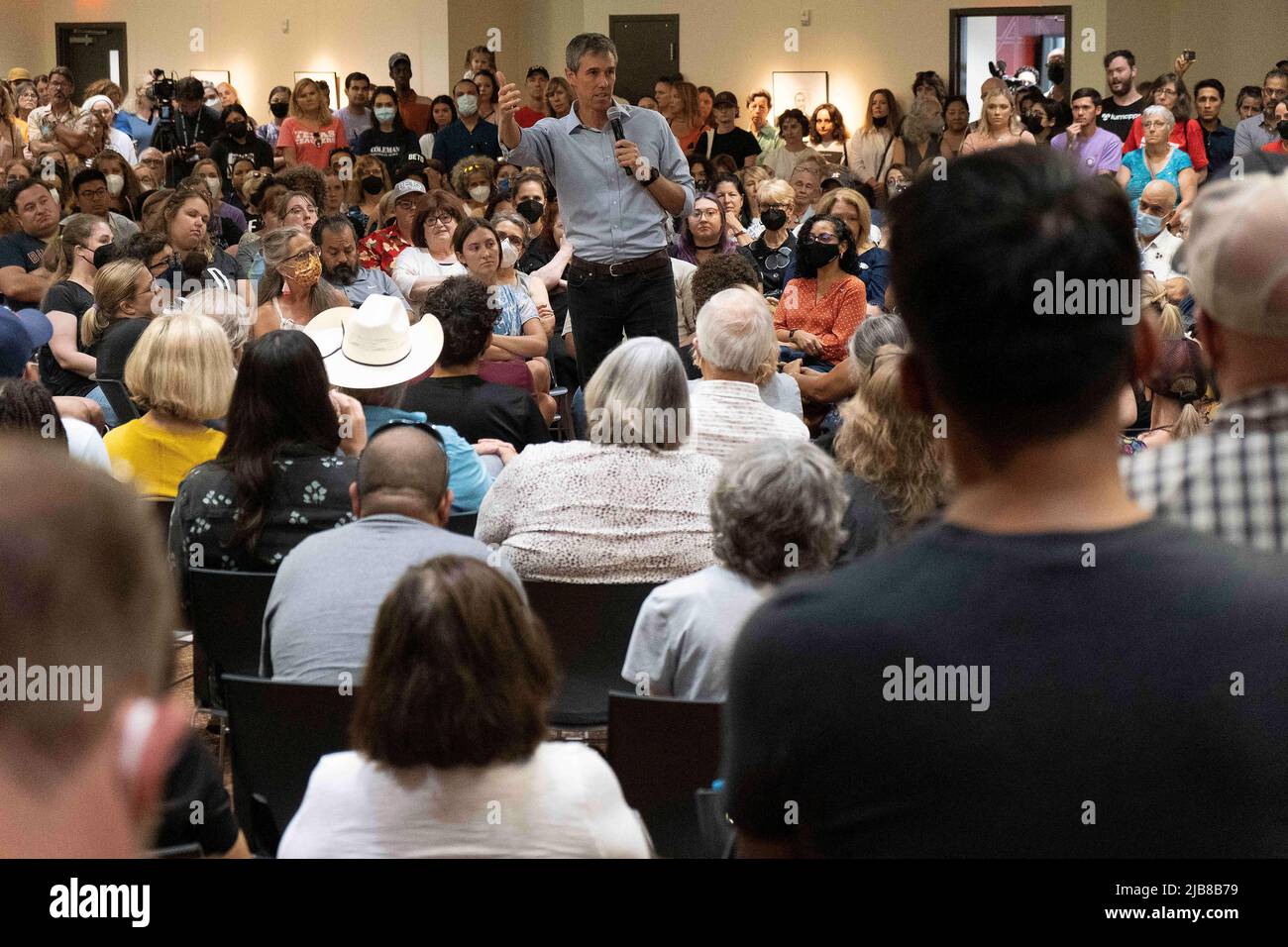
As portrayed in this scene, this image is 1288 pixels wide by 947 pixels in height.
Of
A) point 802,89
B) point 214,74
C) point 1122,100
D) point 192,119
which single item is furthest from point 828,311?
point 214,74

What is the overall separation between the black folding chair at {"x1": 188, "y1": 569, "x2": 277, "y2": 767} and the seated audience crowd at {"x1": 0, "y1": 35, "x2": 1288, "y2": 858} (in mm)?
164

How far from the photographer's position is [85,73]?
16109mm

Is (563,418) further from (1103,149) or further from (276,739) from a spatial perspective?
(1103,149)

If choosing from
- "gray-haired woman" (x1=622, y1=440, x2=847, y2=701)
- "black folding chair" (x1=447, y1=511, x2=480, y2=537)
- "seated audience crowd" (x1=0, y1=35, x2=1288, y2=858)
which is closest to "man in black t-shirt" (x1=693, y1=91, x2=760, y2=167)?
"seated audience crowd" (x1=0, y1=35, x2=1288, y2=858)

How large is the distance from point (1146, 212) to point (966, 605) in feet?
23.0

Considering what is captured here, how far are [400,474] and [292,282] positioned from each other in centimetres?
330

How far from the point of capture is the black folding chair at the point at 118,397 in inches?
198

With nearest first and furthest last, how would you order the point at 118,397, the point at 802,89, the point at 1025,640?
the point at 1025,640 < the point at 118,397 < the point at 802,89

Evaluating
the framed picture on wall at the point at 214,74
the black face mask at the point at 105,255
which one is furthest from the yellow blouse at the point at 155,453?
the framed picture on wall at the point at 214,74

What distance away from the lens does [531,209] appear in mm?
8273

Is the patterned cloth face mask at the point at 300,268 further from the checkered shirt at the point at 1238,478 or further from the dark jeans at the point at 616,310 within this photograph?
the checkered shirt at the point at 1238,478

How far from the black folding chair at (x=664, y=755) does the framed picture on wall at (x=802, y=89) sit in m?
13.1
